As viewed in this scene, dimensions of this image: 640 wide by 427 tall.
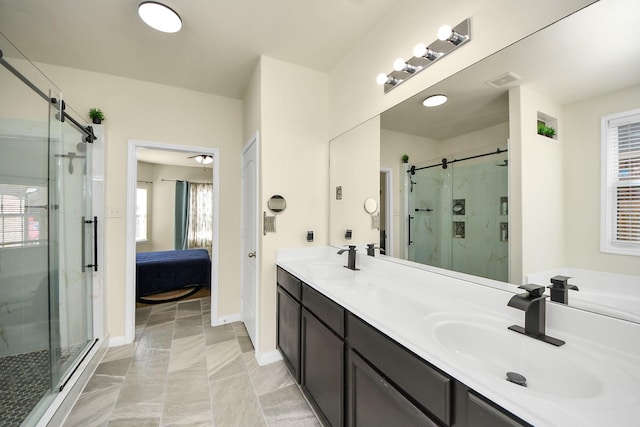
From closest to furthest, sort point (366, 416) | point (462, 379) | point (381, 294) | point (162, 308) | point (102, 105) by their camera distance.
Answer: point (462, 379), point (366, 416), point (381, 294), point (102, 105), point (162, 308)

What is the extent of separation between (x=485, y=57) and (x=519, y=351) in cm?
128

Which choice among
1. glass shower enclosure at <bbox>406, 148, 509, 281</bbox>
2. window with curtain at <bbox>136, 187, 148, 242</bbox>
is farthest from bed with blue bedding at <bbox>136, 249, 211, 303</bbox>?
glass shower enclosure at <bbox>406, 148, 509, 281</bbox>

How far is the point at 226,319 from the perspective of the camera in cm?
304

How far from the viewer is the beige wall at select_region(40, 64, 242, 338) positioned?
8.38ft

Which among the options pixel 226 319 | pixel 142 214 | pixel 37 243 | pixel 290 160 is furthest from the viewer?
pixel 142 214

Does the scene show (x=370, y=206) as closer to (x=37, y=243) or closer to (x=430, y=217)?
(x=430, y=217)

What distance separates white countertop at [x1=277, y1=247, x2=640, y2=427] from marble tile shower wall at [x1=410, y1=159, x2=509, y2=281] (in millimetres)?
120

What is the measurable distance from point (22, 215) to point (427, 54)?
2881mm

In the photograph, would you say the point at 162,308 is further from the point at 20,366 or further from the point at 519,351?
the point at 519,351

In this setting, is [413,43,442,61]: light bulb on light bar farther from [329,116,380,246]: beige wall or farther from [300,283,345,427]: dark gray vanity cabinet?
[300,283,345,427]: dark gray vanity cabinet

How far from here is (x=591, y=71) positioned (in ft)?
3.04

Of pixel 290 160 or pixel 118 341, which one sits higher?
pixel 290 160

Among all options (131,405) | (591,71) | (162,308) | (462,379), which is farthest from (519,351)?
(162,308)

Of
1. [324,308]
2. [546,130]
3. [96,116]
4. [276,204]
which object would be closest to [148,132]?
[96,116]
